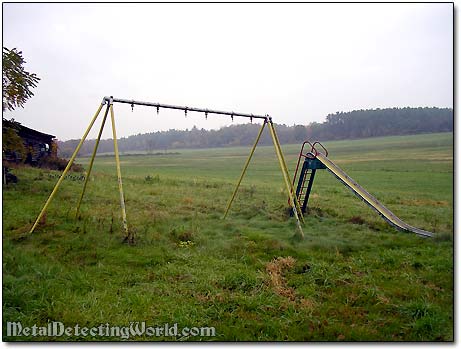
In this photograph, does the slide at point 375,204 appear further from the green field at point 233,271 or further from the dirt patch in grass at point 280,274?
the dirt patch in grass at point 280,274

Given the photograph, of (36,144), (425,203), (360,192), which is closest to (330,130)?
(425,203)

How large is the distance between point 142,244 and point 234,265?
2098mm

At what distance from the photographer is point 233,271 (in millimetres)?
5613

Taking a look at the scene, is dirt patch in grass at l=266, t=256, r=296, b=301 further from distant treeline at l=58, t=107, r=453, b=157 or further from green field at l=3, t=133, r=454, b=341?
distant treeline at l=58, t=107, r=453, b=157

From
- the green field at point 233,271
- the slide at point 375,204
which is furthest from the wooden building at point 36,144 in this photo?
the slide at point 375,204

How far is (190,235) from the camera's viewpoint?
7.41 m

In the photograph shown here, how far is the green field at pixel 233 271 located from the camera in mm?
4262

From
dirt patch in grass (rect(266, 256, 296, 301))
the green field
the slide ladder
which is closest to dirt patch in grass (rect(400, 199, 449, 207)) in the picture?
the green field

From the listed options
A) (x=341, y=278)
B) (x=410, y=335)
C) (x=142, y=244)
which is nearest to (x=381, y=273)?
(x=341, y=278)

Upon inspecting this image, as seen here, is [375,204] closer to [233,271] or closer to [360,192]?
[360,192]

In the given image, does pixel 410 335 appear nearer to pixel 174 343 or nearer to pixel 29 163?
pixel 174 343

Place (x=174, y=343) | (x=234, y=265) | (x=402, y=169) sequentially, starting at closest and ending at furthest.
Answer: (x=174, y=343) < (x=234, y=265) < (x=402, y=169)

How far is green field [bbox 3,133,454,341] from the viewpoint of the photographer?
14.0ft

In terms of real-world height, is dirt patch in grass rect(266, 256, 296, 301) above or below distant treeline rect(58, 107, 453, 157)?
below
